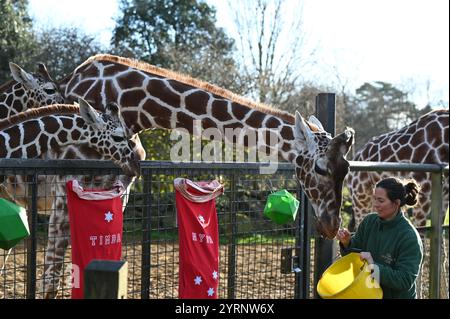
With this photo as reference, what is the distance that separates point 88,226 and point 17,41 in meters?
12.2

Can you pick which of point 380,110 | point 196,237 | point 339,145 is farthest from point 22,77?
point 380,110

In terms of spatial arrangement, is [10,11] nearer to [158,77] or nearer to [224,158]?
[224,158]

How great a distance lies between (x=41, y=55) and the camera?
50.6 feet

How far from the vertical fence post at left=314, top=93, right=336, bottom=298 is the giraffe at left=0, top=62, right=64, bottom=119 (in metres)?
2.87

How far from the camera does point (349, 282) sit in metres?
3.13

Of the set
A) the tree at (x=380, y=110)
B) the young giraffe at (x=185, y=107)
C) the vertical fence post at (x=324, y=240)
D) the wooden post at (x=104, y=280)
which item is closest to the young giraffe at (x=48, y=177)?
the young giraffe at (x=185, y=107)

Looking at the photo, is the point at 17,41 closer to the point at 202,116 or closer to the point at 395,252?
the point at 202,116

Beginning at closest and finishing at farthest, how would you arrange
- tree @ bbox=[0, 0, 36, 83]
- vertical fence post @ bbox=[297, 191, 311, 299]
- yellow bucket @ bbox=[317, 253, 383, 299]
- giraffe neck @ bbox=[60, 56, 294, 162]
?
yellow bucket @ bbox=[317, 253, 383, 299], vertical fence post @ bbox=[297, 191, 311, 299], giraffe neck @ bbox=[60, 56, 294, 162], tree @ bbox=[0, 0, 36, 83]

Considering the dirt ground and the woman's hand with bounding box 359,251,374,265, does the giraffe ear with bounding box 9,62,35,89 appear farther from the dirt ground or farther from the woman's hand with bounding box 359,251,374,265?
the woman's hand with bounding box 359,251,374,265

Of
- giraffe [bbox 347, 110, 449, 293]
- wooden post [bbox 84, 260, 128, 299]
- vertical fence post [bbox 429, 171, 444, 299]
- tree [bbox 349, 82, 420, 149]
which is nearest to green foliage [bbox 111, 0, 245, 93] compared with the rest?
tree [bbox 349, 82, 420, 149]

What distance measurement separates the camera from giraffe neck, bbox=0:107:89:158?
14.1ft
